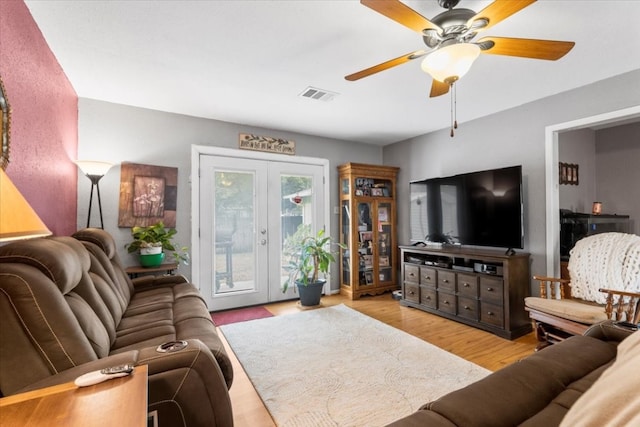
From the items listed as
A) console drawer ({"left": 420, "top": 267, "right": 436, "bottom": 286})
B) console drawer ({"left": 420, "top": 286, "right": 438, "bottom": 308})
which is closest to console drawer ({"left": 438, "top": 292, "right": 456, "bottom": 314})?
console drawer ({"left": 420, "top": 286, "right": 438, "bottom": 308})

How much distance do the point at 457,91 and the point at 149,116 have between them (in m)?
3.28

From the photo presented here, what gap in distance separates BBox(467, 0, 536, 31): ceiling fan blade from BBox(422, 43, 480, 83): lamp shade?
12 centimetres

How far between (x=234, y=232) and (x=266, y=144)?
1246mm

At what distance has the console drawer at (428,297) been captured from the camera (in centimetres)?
359

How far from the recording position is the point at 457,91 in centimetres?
293

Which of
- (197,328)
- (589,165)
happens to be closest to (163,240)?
(197,328)

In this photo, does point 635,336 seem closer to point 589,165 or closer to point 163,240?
point 163,240

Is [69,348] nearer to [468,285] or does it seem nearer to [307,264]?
[307,264]

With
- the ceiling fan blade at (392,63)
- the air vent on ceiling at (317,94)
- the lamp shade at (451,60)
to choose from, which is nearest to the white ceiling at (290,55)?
the air vent on ceiling at (317,94)

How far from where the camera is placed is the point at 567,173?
3531 mm

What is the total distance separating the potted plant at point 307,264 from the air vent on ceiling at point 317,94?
178 centimetres

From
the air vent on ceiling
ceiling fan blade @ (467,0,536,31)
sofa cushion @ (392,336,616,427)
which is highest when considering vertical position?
the air vent on ceiling

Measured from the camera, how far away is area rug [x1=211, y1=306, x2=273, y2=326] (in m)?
3.47

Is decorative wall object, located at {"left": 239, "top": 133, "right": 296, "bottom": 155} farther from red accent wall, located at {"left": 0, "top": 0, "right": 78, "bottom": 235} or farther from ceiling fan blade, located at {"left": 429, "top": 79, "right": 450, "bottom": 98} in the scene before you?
ceiling fan blade, located at {"left": 429, "top": 79, "right": 450, "bottom": 98}
